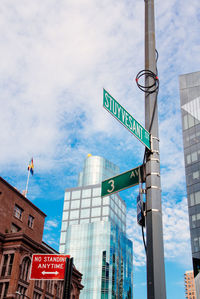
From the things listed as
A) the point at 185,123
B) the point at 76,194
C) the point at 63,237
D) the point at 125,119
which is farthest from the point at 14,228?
the point at 76,194

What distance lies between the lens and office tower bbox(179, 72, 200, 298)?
222 ft

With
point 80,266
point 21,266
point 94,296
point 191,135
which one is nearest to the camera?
point 21,266

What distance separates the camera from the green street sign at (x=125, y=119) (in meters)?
7.93

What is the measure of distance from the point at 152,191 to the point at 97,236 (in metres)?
131

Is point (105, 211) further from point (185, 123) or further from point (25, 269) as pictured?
point (25, 269)

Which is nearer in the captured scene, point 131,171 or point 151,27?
point 131,171

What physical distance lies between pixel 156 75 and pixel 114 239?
131m

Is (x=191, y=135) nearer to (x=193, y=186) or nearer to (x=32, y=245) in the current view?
(x=193, y=186)

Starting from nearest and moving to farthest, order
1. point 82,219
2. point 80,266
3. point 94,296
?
point 94,296 → point 80,266 → point 82,219

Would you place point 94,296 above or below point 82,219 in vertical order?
below

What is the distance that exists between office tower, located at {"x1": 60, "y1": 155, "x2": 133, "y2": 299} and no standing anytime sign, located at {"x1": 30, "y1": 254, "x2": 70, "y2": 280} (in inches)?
4489

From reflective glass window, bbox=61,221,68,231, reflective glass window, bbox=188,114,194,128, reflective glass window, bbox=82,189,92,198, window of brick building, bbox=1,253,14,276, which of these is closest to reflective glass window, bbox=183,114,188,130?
reflective glass window, bbox=188,114,194,128

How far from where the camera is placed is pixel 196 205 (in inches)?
2785

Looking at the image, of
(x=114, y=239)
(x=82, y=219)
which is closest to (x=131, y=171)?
(x=114, y=239)
